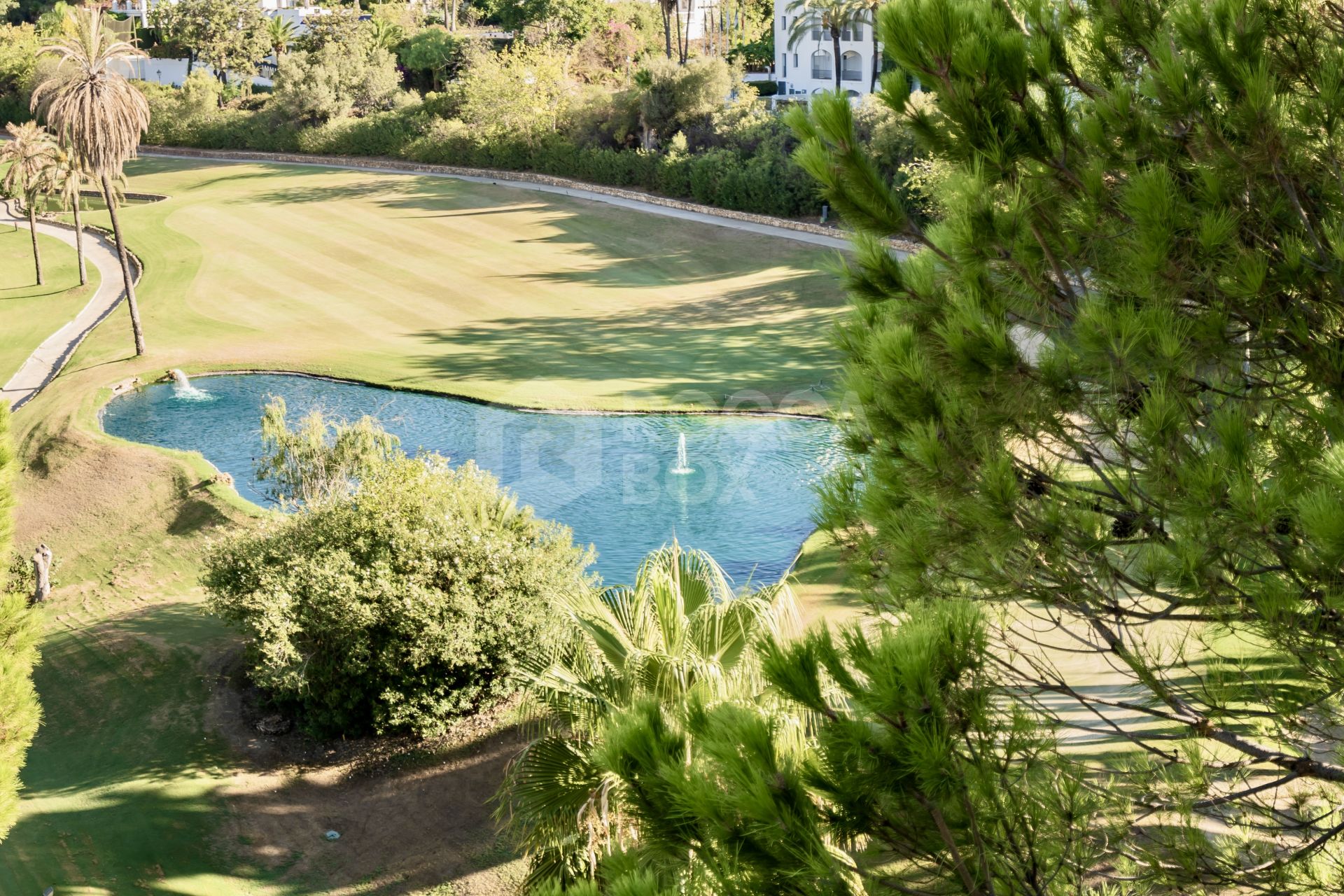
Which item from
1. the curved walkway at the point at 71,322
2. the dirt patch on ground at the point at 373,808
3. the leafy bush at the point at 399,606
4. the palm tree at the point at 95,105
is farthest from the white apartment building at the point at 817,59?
the dirt patch on ground at the point at 373,808

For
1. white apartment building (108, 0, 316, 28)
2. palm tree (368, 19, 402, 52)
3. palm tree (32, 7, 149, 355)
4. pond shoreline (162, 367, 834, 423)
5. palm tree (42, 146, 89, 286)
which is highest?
white apartment building (108, 0, 316, 28)

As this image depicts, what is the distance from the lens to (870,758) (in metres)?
4.02

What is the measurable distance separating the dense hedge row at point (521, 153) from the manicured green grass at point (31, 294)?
629 inches

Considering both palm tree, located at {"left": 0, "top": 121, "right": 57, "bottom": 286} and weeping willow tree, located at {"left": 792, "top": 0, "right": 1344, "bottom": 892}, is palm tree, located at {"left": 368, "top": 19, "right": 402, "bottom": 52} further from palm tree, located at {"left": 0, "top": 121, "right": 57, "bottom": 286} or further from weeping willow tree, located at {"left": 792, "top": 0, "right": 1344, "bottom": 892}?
weeping willow tree, located at {"left": 792, "top": 0, "right": 1344, "bottom": 892}

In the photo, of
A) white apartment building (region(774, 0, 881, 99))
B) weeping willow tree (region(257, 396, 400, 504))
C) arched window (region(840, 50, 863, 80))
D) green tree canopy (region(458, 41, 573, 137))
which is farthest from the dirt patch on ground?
arched window (region(840, 50, 863, 80))

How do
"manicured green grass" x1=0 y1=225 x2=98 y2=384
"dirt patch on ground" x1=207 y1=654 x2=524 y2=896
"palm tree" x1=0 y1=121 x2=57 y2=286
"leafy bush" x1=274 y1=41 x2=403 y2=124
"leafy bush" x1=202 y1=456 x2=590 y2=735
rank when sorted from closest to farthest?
"dirt patch on ground" x1=207 y1=654 x2=524 y2=896, "leafy bush" x1=202 y1=456 x2=590 y2=735, "manicured green grass" x1=0 y1=225 x2=98 y2=384, "palm tree" x1=0 y1=121 x2=57 y2=286, "leafy bush" x1=274 y1=41 x2=403 y2=124

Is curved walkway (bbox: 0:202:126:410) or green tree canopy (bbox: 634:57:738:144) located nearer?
curved walkway (bbox: 0:202:126:410)

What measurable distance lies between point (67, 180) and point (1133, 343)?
120 ft

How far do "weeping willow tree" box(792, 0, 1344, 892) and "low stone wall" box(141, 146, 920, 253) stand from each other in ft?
107

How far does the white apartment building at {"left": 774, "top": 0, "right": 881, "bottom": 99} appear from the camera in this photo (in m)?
55.4

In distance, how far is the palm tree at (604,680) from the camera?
786 cm

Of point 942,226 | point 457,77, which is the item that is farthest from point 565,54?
point 942,226

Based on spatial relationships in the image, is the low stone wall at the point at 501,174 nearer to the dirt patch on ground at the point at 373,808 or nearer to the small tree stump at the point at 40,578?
the small tree stump at the point at 40,578

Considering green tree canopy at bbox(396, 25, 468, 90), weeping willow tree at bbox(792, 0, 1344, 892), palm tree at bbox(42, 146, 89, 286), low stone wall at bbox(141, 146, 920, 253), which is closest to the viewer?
weeping willow tree at bbox(792, 0, 1344, 892)
